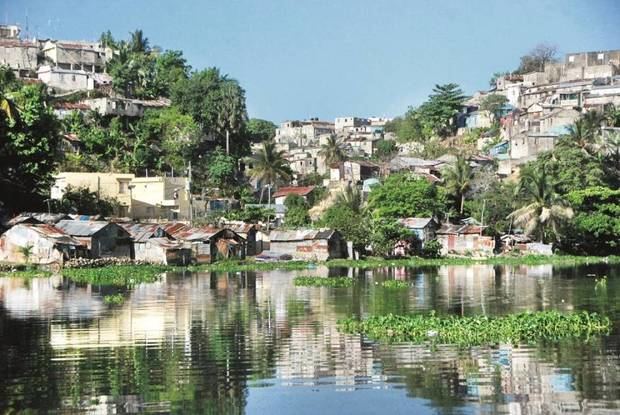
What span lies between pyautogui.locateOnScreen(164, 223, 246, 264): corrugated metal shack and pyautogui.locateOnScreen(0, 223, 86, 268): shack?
7.49 m

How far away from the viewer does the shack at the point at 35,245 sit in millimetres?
45625

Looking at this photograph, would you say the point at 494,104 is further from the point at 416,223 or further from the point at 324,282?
the point at 324,282

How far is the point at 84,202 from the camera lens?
5822 centimetres

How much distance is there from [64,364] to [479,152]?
68218 mm

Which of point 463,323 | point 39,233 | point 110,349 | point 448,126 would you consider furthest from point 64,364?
point 448,126

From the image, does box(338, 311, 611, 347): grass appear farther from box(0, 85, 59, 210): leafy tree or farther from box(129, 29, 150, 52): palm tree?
box(129, 29, 150, 52): palm tree

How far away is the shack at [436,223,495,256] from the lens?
192 feet

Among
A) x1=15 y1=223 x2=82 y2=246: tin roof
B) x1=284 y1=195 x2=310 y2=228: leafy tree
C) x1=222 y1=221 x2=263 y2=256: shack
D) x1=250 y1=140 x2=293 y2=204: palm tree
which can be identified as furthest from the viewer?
x1=250 y1=140 x2=293 y2=204: palm tree

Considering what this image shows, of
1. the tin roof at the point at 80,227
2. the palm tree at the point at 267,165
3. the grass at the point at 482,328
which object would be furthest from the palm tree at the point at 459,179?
the grass at the point at 482,328

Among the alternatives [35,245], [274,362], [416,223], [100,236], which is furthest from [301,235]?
[274,362]

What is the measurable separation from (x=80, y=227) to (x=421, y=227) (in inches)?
802

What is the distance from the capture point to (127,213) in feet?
204

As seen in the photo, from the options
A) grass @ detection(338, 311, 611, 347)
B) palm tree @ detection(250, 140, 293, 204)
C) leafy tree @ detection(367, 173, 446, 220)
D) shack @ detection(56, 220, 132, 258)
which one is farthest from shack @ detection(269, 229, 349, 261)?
grass @ detection(338, 311, 611, 347)

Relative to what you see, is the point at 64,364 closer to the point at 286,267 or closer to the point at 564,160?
the point at 286,267
